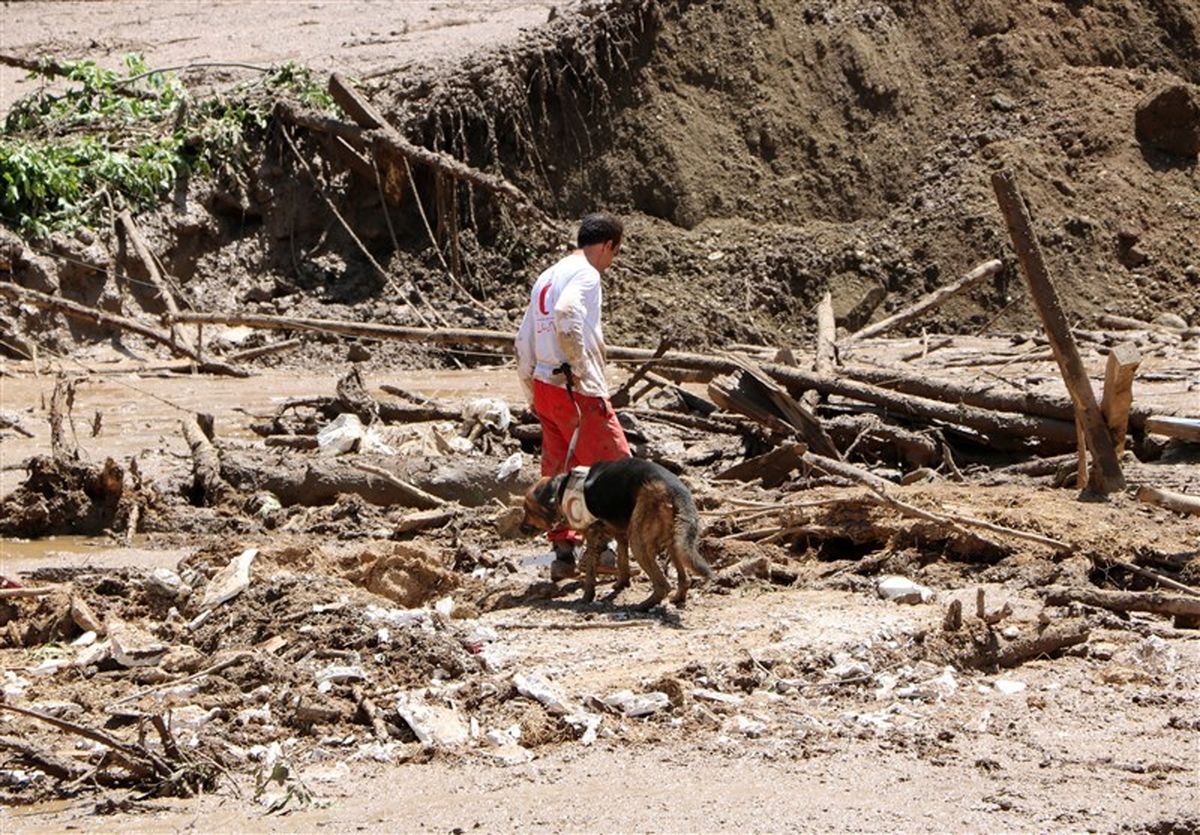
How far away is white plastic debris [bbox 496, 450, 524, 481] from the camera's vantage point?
1150cm

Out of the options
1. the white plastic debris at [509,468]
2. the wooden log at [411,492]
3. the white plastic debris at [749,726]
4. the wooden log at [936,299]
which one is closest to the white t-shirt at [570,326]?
the white plastic debris at [509,468]

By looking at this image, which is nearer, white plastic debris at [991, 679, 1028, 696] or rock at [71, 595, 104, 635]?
white plastic debris at [991, 679, 1028, 696]

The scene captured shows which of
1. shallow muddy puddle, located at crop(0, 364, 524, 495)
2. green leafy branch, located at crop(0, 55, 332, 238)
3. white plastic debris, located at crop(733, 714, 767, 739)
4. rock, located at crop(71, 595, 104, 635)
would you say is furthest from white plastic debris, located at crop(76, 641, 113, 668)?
green leafy branch, located at crop(0, 55, 332, 238)

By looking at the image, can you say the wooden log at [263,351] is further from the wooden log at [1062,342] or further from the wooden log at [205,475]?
the wooden log at [1062,342]

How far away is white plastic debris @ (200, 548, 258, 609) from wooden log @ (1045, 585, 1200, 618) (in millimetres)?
3796

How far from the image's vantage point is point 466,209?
819 inches

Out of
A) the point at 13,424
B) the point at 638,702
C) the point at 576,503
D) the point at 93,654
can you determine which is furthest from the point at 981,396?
the point at 13,424

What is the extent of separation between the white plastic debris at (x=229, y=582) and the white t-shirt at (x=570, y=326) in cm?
177

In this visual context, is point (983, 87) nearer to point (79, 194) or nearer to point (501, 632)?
point (79, 194)

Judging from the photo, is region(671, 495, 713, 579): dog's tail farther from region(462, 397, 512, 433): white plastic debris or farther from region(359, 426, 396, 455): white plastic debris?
region(462, 397, 512, 433): white plastic debris

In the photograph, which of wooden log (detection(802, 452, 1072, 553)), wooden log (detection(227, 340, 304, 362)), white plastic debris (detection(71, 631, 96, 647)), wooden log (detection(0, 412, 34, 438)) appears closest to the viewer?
white plastic debris (detection(71, 631, 96, 647))

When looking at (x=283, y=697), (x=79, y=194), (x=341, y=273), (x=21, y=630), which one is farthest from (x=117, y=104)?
(x=283, y=697)

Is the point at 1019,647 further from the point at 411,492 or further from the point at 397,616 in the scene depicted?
the point at 411,492

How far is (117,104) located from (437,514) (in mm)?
11150
